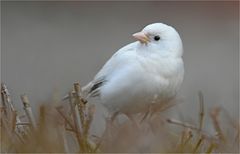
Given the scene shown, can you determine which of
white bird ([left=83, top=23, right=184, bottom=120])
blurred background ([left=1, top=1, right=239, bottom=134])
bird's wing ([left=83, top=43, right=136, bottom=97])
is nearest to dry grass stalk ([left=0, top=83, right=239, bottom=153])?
white bird ([left=83, top=23, right=184, bottom=120])

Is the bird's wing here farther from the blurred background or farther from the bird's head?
the blurred background

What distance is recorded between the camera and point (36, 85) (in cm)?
414

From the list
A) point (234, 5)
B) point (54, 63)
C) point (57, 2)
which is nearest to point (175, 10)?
point (234, 5)

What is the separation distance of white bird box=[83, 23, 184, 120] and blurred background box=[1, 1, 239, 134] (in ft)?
6.32

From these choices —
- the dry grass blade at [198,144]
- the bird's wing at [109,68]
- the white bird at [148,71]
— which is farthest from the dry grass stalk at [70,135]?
the bird's wing at [109,68]

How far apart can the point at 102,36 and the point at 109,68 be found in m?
3.61

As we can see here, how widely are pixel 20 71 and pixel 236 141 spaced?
3.68 meters

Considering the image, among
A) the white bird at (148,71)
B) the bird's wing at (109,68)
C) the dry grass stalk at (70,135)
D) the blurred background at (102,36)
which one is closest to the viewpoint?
the dry grass stalk at (70,135)

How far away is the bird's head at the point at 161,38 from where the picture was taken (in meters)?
2.37

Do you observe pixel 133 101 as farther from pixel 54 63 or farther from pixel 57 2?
pixel 57 2

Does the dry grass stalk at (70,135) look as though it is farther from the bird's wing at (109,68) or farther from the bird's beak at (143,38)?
the bird's wing at (109,68)

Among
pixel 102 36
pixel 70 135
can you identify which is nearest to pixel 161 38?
pixel 70 135

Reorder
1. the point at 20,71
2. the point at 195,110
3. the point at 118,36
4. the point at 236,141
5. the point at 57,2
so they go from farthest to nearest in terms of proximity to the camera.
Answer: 1. the point at 57,2
2. the point at 118,36
3. the point at 20,71
4. the point at 195,110
5. the point at 236,141

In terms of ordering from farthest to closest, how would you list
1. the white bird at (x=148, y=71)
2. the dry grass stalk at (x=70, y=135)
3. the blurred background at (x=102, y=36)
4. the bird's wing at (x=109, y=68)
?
the blurred background at (x=102, y=36), the bird's wing at (x=109, y=68), the white bird at (x=148, y=71), the dry grass stalk at (x=70, y=135)
